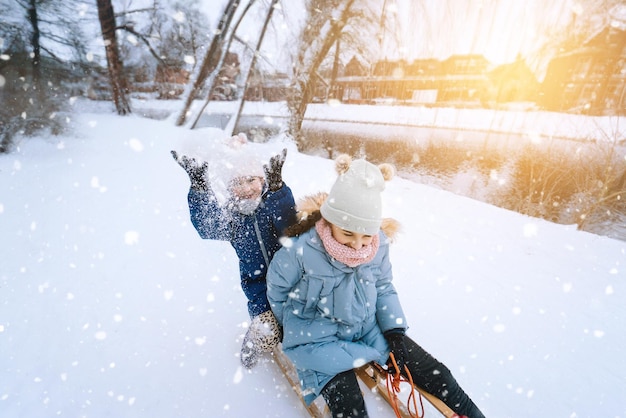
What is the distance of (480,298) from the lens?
9.55 feet

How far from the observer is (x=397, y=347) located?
1.64 m

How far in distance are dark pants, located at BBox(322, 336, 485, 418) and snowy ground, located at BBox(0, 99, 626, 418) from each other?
15.0 inches

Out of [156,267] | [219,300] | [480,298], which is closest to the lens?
[219,300]

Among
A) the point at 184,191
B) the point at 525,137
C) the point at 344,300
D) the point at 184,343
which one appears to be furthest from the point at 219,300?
the point at 525,137

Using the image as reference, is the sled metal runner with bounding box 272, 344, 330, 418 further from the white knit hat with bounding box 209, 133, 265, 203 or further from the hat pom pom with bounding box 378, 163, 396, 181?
the hat pom pom with bounding box 378, 163, 396, 181

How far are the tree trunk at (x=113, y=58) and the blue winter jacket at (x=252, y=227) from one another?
33.4ft

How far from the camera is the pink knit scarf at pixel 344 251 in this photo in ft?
4.83

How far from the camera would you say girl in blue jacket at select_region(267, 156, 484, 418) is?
1.44 m

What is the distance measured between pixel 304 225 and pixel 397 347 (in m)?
0.92

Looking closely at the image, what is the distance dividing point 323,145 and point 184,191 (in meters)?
9.59

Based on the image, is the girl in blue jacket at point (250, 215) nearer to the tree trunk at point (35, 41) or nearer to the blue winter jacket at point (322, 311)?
the blue winter jacket at point (322, 311)

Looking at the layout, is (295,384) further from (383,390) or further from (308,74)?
(308,74)

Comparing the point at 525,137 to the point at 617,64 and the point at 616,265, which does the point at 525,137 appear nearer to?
the point at 617,64

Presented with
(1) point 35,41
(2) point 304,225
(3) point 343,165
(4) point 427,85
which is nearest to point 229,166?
(2) point 304,225
